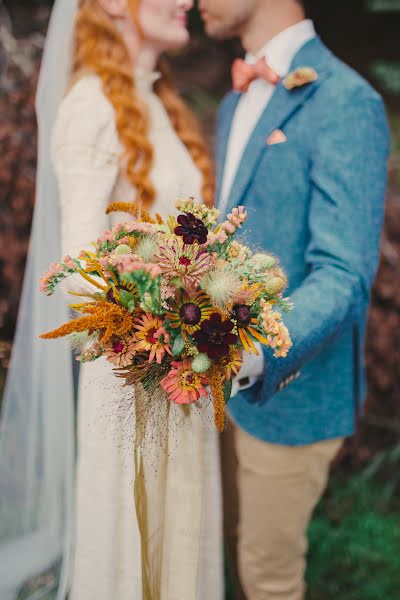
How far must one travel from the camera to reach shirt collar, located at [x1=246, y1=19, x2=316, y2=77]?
6.28 feet

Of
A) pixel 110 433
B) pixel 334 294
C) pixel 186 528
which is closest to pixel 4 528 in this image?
pixel 110 433

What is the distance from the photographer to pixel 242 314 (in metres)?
1.12

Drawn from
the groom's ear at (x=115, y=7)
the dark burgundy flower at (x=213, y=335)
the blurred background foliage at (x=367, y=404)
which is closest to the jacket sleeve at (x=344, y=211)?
the dark burgundy flower at (x=213, y=335)

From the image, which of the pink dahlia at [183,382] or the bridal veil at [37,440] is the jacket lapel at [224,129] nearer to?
the bridal veil at [37,440]

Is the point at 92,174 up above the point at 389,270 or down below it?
below

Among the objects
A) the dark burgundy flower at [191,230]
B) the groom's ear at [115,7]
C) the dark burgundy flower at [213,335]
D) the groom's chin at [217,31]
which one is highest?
the groom's ear at [115,7]

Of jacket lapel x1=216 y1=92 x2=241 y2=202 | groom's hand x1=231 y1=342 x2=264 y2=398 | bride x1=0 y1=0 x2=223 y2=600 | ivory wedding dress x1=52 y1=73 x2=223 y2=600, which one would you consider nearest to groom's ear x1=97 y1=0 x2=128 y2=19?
bride x1=0 y1=0 x2=223 y2=600

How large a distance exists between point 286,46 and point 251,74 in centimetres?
14

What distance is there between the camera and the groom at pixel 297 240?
5.38 ft

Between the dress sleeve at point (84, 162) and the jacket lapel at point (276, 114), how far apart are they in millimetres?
369

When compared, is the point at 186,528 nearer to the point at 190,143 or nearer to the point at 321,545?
the point at 190,143

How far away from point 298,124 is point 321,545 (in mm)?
2180

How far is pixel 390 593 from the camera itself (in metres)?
2.80

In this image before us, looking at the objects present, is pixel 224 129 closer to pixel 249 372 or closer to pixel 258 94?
pixel 258 94
